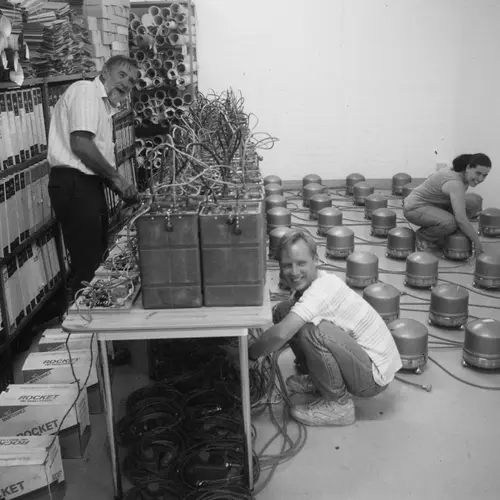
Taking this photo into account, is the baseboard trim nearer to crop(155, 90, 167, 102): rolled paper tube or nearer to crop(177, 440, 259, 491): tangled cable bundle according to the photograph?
crop(155, 90, 167, 102): rolled paper tube

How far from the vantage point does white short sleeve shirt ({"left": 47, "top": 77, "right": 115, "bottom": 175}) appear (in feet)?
10.2

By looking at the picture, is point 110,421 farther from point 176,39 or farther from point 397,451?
point 176,39

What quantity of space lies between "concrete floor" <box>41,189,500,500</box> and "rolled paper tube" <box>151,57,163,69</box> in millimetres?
3949

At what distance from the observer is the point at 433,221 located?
454cm

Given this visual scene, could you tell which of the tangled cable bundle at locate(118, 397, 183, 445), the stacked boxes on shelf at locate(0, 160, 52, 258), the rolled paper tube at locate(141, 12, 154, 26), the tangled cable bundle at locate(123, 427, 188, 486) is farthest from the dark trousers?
the rolled paper tube at locate(141, 12, 154, 26)

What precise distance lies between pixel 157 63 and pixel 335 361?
4.53m

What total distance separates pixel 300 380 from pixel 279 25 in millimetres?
4779

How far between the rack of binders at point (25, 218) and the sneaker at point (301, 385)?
1305 millimetres

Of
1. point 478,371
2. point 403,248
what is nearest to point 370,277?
point 403,248

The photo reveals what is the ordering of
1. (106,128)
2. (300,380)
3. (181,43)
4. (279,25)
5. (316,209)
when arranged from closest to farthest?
(300,380) < (106,128) < (316,209) < (181,43) < (279,25)

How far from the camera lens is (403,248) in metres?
4.61

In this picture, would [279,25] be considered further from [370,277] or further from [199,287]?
[199,287]

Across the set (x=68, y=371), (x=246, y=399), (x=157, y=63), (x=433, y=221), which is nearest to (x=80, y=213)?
(x=68, y=371)

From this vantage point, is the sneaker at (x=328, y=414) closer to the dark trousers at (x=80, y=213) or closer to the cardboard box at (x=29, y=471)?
the cardboard box at (x=29, y=471)
